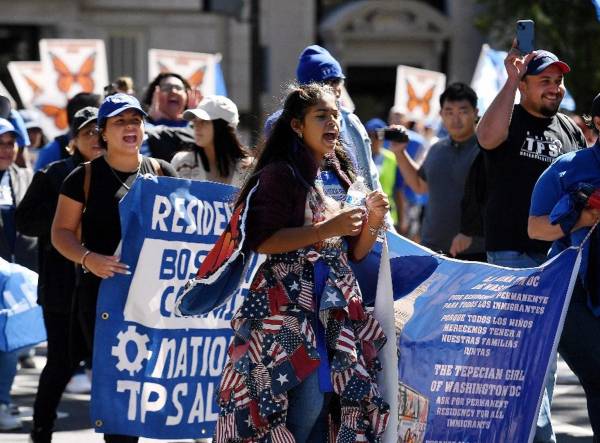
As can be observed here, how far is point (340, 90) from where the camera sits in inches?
275

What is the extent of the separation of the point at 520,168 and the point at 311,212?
1.79 metres

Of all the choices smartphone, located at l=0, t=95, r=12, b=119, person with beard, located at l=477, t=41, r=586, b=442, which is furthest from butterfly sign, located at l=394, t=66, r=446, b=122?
person with beard, located at l=477, t=41, r=586, b=442

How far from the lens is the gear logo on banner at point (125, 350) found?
658cm

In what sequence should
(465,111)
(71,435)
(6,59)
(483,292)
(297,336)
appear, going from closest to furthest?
(297,336) < (483,292) < (71,435) < (465,111) < (6,59)

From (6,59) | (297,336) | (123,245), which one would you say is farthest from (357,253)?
(6,59)

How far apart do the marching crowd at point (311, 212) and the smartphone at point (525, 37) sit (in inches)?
2.0

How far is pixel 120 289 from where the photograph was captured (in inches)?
258

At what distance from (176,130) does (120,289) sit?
8.64 feet

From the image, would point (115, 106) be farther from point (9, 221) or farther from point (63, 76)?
point (63, 76)

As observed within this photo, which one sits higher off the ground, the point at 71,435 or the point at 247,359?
the point at 247,359

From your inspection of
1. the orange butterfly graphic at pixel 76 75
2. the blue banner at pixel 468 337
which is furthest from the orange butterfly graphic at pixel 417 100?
the blue banner at pixel 468 337

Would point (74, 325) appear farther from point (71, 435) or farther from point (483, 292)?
point (483, 292)

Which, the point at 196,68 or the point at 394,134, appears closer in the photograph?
the point at 394,134

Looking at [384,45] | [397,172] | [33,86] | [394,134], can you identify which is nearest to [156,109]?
[394,134]
